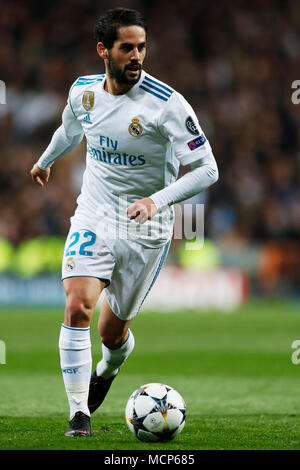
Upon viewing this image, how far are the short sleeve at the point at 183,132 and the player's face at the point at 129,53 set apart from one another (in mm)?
271

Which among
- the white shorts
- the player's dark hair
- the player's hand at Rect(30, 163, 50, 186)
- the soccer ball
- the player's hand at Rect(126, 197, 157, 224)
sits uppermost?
the player's dark hair

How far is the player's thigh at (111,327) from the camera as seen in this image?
528 cm

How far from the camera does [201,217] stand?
1606 centimetres

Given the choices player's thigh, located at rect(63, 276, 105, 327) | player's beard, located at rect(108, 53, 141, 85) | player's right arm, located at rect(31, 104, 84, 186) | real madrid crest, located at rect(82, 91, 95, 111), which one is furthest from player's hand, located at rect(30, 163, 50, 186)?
player's thigh, located at rect(63, 276, 105, 327)

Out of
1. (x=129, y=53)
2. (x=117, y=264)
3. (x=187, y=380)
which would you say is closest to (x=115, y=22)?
(x=129, y=53)

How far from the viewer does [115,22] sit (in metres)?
4.73

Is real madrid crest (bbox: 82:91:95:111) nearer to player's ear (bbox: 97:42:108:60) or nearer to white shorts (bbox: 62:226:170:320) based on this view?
player's ear (bbox: 97:42:108:60)

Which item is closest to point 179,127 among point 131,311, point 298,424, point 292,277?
point 131,311

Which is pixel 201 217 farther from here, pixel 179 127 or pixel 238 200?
pixel 179 127

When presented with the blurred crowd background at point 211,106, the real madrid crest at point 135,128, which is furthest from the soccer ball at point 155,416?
the blurred crowd background at point 211,106

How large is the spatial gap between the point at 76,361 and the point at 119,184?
43.1 inches

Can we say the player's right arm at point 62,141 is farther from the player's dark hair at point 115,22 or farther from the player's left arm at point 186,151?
the player's left arm at point 186,151

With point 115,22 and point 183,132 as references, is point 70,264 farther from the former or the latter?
point 115,22

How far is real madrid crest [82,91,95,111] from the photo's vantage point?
16.5 ft
